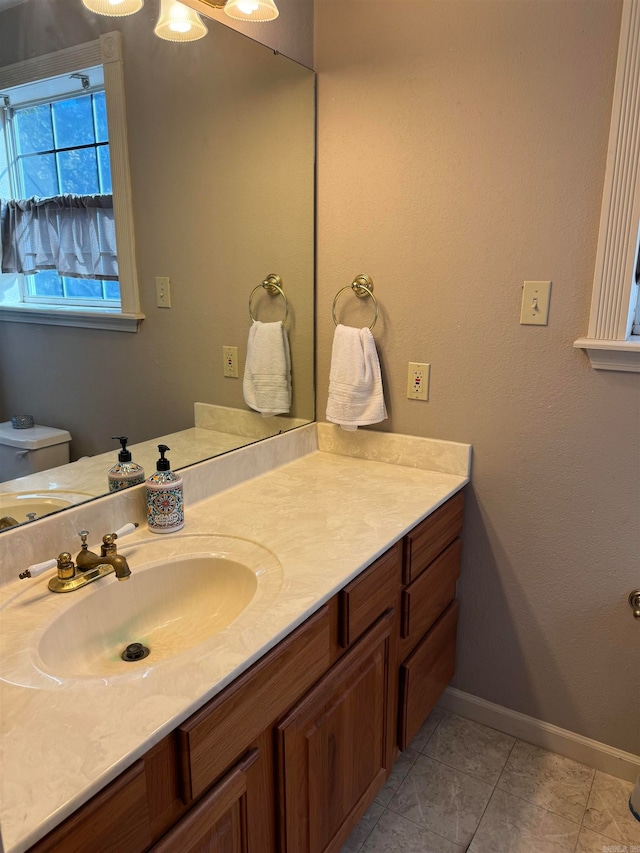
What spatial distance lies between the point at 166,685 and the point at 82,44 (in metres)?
1.20

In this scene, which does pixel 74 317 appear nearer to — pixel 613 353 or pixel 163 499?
pixel 163 499

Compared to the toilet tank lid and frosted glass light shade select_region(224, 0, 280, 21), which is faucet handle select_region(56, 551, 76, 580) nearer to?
the toilet tank lid

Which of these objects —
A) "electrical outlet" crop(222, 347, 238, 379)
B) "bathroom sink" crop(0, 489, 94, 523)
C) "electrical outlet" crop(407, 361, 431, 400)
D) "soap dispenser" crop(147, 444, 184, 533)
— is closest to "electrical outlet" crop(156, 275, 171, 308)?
"electrical outlet" crop(222, 347, 238, 379)

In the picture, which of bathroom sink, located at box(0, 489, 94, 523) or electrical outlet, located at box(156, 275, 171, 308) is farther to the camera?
electrical outlet, located at box(156, 275, 171, 308)

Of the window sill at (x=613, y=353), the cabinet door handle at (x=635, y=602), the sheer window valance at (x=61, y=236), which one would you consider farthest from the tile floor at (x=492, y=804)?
the sheer window valance at (x=61, y=236)

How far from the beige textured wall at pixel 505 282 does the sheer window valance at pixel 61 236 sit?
792 mm

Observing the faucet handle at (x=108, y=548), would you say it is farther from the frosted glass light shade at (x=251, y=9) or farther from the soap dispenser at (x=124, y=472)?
the frosted glass light shade at (x=251, y=9)

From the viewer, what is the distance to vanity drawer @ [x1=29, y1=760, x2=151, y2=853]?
689mm

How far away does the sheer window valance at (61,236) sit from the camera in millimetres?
1114

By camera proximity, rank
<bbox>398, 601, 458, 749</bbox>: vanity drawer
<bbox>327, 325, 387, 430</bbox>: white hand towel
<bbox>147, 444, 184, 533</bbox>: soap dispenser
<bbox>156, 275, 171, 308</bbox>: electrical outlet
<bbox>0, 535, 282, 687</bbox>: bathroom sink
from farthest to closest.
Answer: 1. <bbox>327, 325, 387, 430</bbox>: white hand towel
2. <bbox>398, 601, 458, 749</bbox>: vanity drawer
3. <bbox>156, 275, 171, 308</bbox>: electrical outlet
4. <bbox>147, 444, 184, 533</bbox>: soap dispenser
5. <bbox>0, 535, 282, 687</bbox>: bathroom sink

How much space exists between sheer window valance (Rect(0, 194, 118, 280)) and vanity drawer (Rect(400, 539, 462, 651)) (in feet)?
3.45

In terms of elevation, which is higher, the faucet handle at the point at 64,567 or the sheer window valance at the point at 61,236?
the sheer window valance at the point at 61,236

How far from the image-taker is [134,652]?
3.74 feet

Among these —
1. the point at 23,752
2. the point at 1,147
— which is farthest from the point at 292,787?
the point at 1,147
